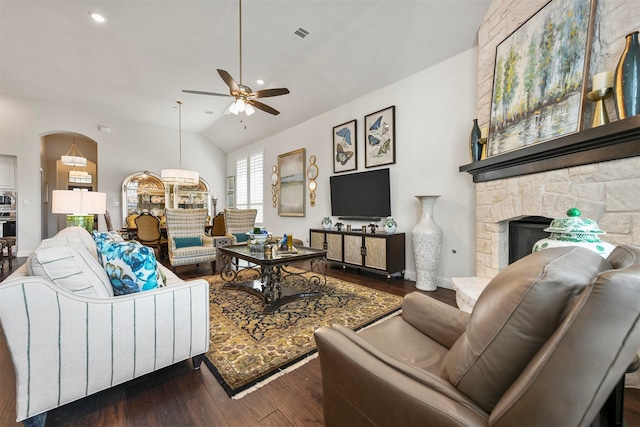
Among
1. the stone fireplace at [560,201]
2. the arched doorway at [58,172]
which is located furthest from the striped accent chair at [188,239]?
the arched doorway at [58,172]

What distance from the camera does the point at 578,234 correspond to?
1268 mm

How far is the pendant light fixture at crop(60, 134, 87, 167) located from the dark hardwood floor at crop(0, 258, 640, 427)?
596cm

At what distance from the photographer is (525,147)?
222 centimetres

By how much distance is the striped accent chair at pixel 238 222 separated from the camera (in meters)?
4.91

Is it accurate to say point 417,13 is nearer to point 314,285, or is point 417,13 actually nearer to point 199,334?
point 314,285

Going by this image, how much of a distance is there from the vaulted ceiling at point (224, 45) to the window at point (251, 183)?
2171mm

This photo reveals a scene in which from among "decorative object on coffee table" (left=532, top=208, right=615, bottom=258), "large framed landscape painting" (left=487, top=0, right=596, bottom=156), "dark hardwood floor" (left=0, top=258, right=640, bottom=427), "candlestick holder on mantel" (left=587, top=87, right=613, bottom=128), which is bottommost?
"dark hardwood floor" (left=0, top=258, right=640, bottom=427)

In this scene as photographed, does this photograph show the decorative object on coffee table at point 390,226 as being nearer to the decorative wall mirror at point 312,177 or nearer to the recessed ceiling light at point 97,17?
the decorative wall mirror at point 312,177

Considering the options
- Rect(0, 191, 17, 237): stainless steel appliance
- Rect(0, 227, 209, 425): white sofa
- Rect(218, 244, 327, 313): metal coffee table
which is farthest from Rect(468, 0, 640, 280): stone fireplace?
Rect(0, 191, 17, 237): stainless steel appliance

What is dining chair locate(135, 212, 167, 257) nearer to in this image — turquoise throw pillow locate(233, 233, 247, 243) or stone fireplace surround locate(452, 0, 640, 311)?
turquoise throw pillow locate(233, 233, 247, 243)

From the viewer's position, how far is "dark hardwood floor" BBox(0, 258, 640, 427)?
1281 millimetres

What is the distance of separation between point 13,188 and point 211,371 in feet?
24.1

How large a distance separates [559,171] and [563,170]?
1.3 inches

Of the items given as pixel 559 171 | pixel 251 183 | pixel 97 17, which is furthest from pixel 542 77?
pixel 251 183
